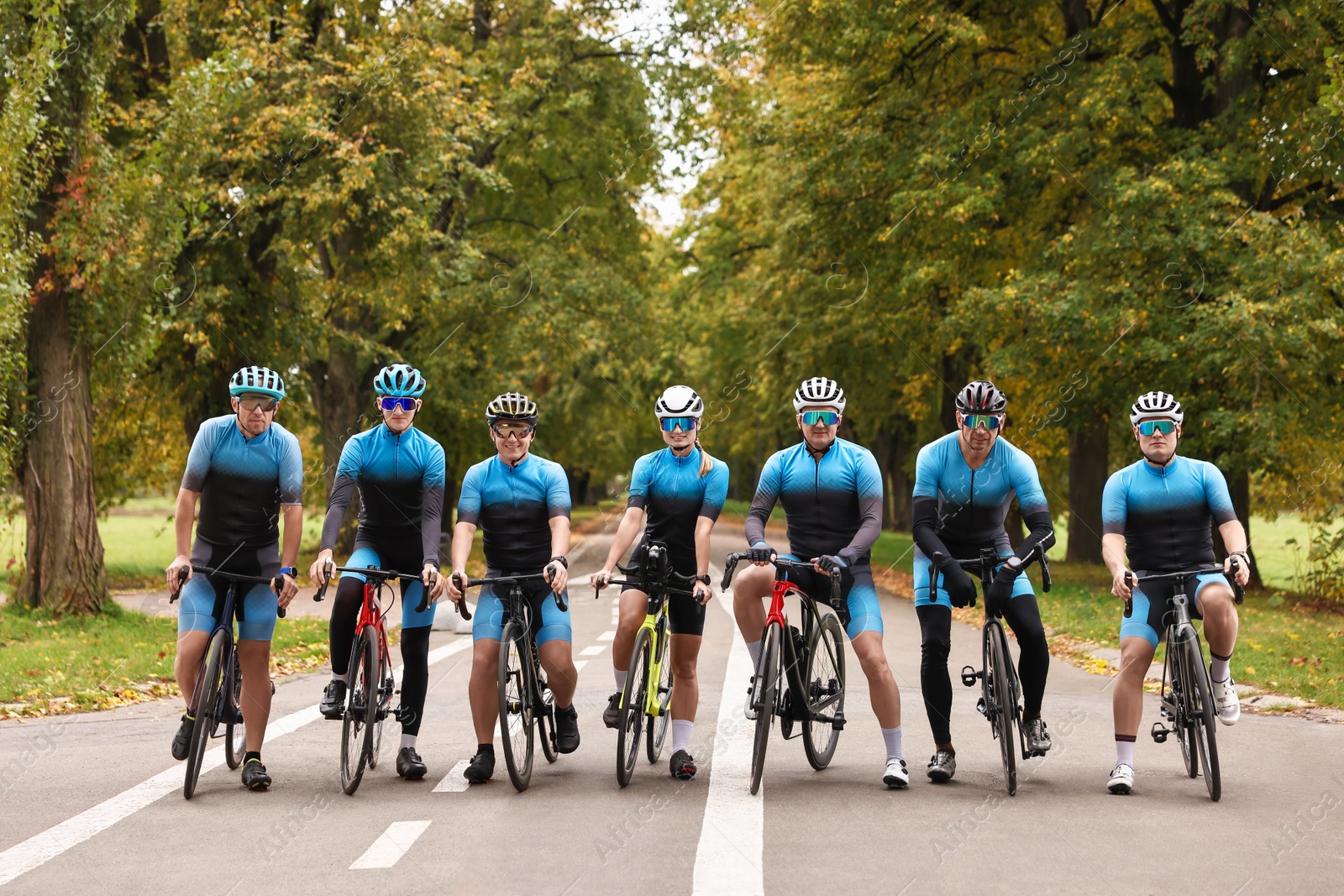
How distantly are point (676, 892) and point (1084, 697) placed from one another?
6.35m

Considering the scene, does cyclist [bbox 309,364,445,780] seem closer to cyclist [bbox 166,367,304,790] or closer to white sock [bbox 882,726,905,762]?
cyclist [bbox 166,367,304,790]

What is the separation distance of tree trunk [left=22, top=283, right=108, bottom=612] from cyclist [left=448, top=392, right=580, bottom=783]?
9.96 meters

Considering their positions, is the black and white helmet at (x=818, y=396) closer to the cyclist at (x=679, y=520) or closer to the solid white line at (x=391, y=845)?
the cyclist at (x=679, y=520)

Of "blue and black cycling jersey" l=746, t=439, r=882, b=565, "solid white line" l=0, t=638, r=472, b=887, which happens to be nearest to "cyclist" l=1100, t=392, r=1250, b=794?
"blue and black cycling jersey" l=746, t=439, r=882, b=565

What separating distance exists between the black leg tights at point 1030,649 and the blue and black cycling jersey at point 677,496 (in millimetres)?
1614

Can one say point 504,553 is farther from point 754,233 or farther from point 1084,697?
point 754,233

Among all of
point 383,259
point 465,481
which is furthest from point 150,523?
point 465,481

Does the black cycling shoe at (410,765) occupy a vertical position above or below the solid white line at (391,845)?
above

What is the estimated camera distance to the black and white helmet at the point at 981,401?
7.08m

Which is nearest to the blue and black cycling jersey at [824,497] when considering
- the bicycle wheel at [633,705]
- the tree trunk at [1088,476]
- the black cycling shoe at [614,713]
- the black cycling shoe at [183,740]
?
the bicycle wheel at [633,705]

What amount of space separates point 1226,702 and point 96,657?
9.59 metres

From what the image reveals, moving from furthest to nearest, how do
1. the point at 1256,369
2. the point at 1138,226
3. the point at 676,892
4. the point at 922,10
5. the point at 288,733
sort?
the point at 922,10 → the point at 1138,226 → the point at 1256,369 → the point at 288,733 → the point at 676,892

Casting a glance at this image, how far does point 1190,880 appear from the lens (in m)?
5.16

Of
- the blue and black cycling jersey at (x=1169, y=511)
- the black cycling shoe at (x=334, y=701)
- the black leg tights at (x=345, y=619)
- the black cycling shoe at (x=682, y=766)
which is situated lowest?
the black cycling shoe at (x=682, y=766)
